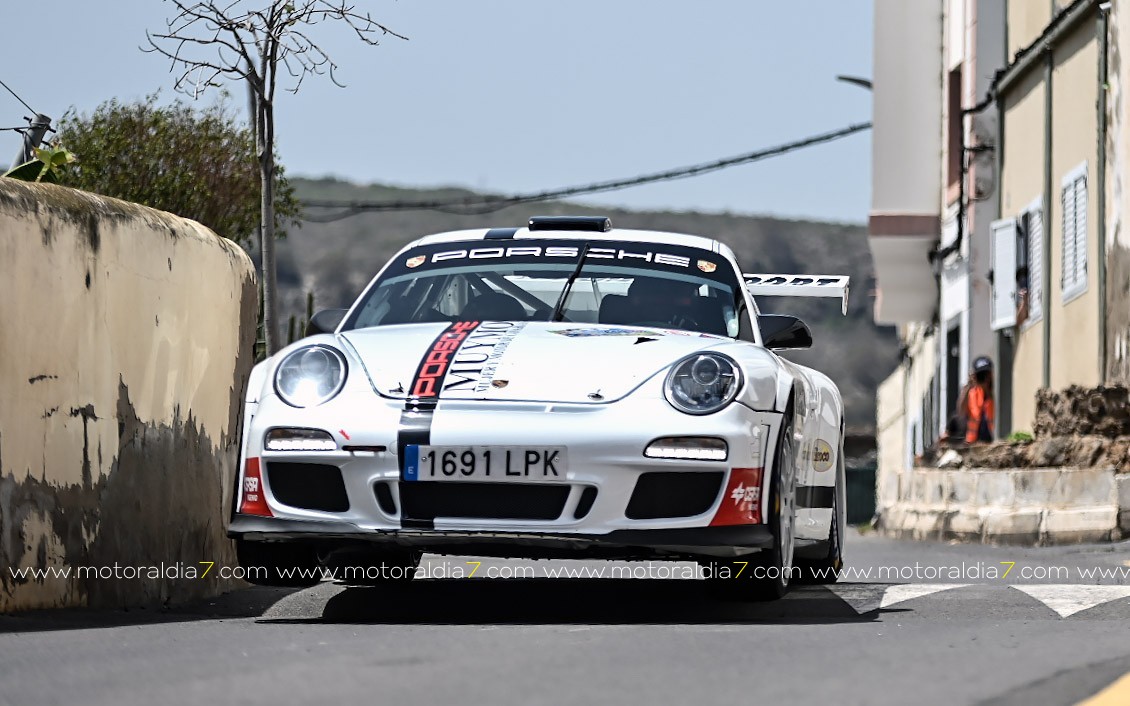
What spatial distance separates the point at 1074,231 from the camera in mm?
18391

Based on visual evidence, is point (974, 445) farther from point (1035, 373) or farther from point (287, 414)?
point (287, 414)

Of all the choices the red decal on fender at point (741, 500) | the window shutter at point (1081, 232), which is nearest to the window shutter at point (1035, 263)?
the window shutter at point (1081, 232)

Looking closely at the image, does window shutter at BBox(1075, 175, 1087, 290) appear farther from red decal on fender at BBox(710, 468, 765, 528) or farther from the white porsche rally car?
red decal on fender at BBox(710, 468, 765, 528)

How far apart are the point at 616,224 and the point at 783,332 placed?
12611 cm

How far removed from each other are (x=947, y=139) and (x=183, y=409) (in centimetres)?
2184

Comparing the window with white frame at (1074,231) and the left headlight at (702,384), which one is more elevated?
the window with white frame at (1074,231)

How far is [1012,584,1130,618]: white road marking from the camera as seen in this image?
6.98m

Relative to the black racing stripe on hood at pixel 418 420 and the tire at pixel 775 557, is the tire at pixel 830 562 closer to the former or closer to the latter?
the tire at pixel 775 557

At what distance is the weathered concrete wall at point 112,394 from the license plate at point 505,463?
1.49 metres

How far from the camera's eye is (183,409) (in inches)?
317

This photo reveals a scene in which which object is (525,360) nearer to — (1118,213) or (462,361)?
(462,361)

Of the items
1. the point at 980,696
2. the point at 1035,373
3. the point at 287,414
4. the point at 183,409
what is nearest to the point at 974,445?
the point at 1035,373

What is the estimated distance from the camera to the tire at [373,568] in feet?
25.1

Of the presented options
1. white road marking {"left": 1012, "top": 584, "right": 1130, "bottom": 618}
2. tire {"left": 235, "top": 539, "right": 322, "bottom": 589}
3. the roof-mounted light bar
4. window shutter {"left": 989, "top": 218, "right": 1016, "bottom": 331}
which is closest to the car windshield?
the roof-mounted light bar
